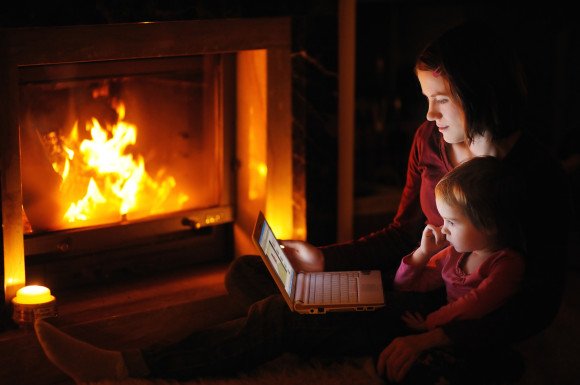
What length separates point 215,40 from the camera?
96.8 inches

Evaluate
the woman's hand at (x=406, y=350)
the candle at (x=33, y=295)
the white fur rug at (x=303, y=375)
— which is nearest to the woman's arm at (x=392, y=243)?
the white fur rug at (x=303, y=375)

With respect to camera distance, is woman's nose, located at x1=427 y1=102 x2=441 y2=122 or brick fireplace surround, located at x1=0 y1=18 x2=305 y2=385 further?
brick fireplace surround, located at x1=0 y1=18 x2=305 y2=385

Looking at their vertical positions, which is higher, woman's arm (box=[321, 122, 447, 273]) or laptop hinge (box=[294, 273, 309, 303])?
woman's arm (box=[321, 122, 447, 273])

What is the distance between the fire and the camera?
249 cm

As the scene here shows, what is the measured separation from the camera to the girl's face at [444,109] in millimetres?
1982

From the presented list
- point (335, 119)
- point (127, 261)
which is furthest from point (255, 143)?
point (127, 261)

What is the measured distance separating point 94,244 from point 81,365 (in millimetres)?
530

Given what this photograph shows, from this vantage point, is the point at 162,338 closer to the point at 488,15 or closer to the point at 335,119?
the point at 335,119

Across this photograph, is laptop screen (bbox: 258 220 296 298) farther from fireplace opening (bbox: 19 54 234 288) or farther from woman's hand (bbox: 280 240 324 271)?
fireplace opening (bbox: 19 54 234 288)

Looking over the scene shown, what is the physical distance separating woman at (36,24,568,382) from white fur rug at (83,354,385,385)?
0.03m

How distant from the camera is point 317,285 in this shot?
219cm

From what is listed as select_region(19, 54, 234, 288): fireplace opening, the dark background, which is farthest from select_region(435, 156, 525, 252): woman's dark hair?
select_region(19, 54, 234, 288): fireplace opening

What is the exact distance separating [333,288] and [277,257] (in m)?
0.15

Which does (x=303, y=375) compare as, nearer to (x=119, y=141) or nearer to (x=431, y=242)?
(x=431, y=242)
